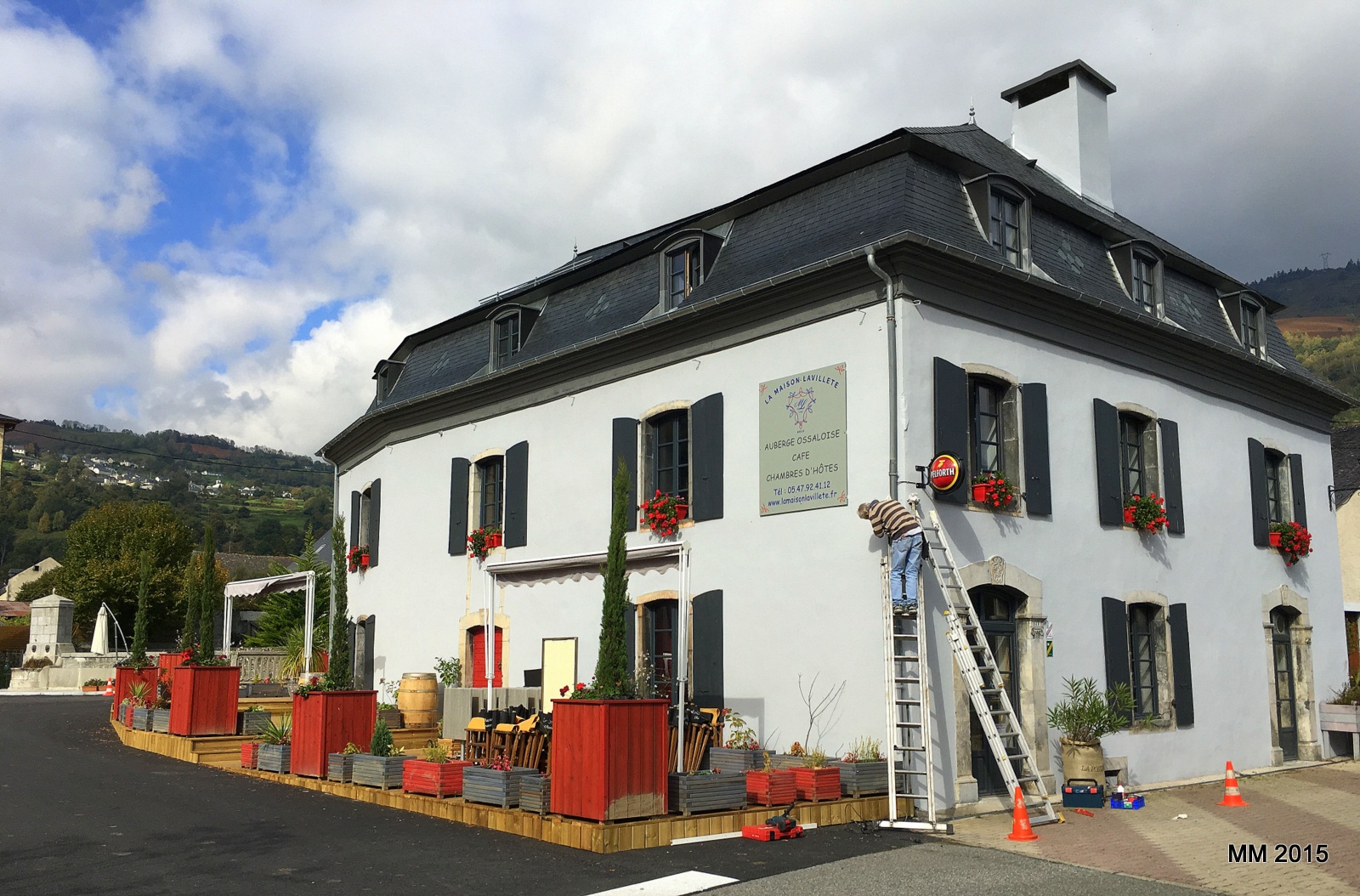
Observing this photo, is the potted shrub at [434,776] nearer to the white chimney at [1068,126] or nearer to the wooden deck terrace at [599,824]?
the wooden deck terrace at [599,824]

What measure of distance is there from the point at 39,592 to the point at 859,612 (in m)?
63.2

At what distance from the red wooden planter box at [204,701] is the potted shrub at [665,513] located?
21.8 feet

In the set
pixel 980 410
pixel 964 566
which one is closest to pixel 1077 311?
pixel 980 410

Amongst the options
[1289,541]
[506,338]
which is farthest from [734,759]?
[1289,541]

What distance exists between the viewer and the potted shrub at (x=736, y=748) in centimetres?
1162

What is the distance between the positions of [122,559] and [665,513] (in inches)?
1768

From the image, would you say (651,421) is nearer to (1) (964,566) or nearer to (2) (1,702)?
(1) (964,566)

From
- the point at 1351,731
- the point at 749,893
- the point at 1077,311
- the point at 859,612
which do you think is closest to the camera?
the point at 749,893

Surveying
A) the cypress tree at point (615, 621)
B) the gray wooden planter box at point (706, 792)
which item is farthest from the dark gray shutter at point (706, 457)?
the gray wooden planter box at point (706, 792)

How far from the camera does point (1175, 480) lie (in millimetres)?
15188

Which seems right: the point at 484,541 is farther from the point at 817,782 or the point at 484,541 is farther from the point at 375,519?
the point at 817,782

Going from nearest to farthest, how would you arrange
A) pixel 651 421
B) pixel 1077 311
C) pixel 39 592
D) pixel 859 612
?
pixel 859 612 < pixel 1077 311 < pixel 651 421 < pixel 39 592

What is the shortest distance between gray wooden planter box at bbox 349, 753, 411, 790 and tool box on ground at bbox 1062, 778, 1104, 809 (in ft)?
22.7

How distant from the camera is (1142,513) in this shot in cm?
1437
